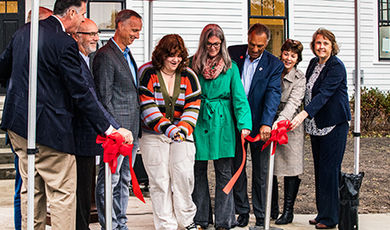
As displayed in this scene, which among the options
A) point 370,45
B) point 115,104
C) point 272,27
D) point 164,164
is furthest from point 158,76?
point 370,45

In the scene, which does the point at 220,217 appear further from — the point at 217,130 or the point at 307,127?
the point at 307,127

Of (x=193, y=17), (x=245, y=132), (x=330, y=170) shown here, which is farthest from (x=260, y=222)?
(x=193, y=17)

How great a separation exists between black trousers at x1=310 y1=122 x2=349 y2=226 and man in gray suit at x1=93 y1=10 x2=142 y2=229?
1.77 meters

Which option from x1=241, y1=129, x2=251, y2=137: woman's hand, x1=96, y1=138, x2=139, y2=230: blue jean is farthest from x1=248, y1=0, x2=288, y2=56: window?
x1=96, y1=138, x2=139, y2=230: blue jean

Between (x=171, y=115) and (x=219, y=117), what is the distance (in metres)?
0.47

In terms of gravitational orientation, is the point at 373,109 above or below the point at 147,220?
above

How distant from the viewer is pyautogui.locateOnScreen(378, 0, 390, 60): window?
1439 centimetres

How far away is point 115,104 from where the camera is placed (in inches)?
169

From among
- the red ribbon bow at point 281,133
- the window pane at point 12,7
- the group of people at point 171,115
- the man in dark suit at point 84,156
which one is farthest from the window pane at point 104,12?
the man in dark suit at point 84,156

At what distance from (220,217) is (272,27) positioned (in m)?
8.89

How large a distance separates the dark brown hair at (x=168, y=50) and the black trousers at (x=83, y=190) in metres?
1.03

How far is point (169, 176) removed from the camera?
4.61 m

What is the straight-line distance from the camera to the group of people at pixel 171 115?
11.4ft

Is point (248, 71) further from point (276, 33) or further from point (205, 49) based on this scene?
point (276, 33)
